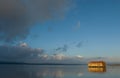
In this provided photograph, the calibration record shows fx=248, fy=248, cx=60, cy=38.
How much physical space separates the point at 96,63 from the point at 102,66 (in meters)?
0.76

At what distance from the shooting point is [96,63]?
2852 centimetres

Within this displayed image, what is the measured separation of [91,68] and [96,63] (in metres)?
1.01

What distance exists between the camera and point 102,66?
2842cm

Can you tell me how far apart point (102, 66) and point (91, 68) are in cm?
142

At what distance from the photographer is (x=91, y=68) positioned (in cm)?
Result: 2792
